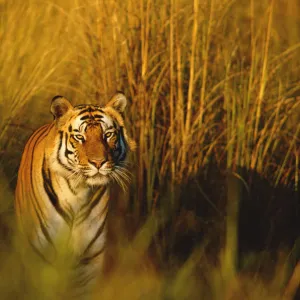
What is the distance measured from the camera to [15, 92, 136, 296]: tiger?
3.32m

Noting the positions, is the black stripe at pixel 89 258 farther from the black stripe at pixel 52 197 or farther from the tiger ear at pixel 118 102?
the tiger ear at pixel 118 102

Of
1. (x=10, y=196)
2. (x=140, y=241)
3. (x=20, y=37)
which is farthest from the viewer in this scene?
(x=20, y=37)

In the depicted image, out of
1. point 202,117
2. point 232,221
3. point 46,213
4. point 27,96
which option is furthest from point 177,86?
point 232,221

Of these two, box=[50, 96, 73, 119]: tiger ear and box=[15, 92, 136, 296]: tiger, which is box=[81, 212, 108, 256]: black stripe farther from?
box=[50, 96, 73, 119]: tiger ear

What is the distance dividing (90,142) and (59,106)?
22cm

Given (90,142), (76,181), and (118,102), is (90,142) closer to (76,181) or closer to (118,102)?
(76,181)

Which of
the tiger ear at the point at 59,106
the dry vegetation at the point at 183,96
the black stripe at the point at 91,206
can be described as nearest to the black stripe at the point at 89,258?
the black stripe at the point at 91,206

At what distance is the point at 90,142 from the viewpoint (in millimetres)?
3379

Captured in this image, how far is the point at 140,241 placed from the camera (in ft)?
9.86

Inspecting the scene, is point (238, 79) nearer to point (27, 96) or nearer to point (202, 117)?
point (202, 117)

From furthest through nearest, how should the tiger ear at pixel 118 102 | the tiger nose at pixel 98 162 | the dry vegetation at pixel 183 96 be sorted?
the dry vegetation at pixel 183 96 → the tiger ear at pixel 118 102 → the tiger nose at pixel 98 162

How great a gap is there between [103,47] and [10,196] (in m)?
0.89

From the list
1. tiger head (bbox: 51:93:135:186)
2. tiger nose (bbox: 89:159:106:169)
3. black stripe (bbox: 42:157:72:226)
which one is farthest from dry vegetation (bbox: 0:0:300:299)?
tiger nose (bbox: 89:159:106:169)

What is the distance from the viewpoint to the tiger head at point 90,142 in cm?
332
